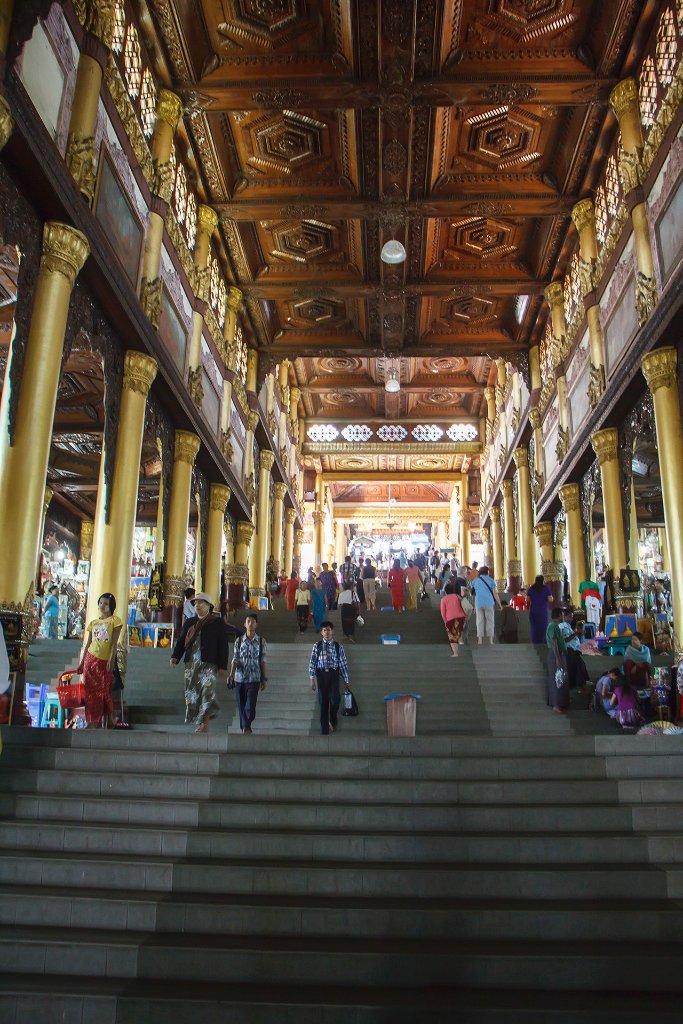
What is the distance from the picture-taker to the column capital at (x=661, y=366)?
1123cm

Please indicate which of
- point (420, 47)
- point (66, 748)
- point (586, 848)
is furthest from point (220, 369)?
point (586, 848)

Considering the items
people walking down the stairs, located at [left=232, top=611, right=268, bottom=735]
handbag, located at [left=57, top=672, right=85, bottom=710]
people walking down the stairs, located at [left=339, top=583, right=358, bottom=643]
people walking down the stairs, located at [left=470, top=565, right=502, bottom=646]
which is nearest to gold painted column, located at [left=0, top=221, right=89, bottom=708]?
handbag, located at [left=57, top=672, right=85, bottom=710]

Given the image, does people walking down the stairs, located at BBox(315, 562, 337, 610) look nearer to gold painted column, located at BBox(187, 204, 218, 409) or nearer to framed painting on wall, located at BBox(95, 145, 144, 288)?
gold painted column, located at BBox(187, 204, 218, 409)

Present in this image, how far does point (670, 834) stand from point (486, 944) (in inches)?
66.1

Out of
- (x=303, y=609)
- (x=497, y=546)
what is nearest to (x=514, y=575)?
(x=497, y=546)

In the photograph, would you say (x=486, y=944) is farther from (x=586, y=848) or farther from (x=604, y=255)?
(x=604, y=255)

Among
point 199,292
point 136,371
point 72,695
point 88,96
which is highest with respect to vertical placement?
point 199,292

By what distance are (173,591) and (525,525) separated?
11487 millimetres

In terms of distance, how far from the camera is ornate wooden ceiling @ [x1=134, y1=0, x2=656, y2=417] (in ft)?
41.8

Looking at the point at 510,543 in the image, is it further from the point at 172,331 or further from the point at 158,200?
the point at 158,200

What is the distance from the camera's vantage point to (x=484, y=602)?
12.4m

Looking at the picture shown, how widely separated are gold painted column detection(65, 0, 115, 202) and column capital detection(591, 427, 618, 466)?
9.70m

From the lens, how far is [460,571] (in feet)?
87.2

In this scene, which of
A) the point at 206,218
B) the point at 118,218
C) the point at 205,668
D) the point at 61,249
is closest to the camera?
the point at 205,668
